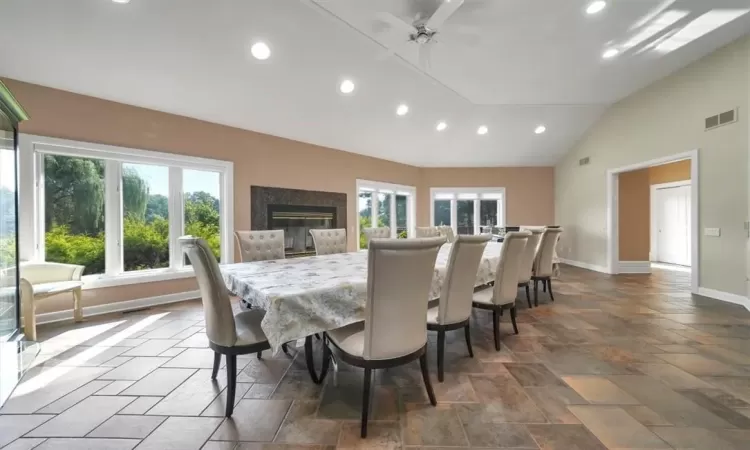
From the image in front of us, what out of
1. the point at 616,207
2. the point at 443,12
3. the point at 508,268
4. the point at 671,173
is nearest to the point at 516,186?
the point at 616,207

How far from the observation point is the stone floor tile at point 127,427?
1.54 meters

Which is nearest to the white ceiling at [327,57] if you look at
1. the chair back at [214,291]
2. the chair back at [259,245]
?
the chair back at [259,245]

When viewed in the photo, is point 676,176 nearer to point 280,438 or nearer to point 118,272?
point 280,438

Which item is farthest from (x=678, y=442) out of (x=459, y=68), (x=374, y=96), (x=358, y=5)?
(x=374, y=96)

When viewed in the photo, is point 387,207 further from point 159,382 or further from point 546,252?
point 159,382

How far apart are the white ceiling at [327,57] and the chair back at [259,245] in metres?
2.10

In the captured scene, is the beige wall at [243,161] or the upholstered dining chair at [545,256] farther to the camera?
the upholstered dining chair at [545,256]

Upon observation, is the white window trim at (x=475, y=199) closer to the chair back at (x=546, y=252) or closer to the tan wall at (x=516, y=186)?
the tan wall at (x=516, y=186)

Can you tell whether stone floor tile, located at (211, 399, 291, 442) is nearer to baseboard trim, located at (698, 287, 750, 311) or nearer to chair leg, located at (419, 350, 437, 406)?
chair leg, located at (419, 350, 437, 406)

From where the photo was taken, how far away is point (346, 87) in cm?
436

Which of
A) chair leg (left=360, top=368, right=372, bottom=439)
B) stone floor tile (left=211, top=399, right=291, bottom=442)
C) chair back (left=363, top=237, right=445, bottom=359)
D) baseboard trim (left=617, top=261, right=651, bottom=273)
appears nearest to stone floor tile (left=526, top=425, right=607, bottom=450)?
chair back (left=363, top=237, right=445, bottom=359)

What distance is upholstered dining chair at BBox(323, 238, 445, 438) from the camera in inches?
57.2

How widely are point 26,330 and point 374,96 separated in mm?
4859

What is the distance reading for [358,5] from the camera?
2.98 metres
